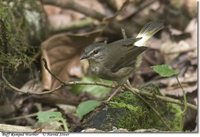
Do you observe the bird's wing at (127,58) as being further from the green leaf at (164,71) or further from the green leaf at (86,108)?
the green leaf at (164,71)

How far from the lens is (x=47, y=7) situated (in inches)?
296

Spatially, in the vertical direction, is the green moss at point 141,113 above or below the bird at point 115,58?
below

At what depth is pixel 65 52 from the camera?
637 centimetres

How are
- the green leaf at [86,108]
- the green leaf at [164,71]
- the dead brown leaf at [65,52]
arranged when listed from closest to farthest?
the green leaf at [164,71]
the green leaf at [86,108]
the dead brown leaf at [65,52]

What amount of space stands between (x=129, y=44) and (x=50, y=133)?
3.79ft

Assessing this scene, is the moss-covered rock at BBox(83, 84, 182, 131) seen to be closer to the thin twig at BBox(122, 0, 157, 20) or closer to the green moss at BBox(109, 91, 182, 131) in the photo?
the green moss at BBox(109, 91, 182, 131)

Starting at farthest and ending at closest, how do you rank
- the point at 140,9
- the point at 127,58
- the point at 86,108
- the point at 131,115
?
the point at 140,9 → the point at 127,58 → the point at 86,108 → the point at 131,115

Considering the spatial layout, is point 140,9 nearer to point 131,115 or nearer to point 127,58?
point 127,58

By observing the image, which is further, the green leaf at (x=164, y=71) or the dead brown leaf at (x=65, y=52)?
the dead brown leaf at (x=65, y=52)

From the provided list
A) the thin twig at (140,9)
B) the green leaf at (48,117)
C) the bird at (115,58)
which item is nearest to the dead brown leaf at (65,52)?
the thin twig at (140,9)

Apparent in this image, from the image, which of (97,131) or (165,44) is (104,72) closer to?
(97,131)

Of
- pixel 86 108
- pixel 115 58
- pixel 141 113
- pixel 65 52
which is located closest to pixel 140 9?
pixel 65 52

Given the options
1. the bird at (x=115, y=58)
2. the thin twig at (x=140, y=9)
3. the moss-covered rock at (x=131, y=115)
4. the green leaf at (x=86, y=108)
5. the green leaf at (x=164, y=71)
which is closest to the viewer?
the green leaf at (x=164, y=71)

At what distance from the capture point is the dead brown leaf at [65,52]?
623 centimetres
